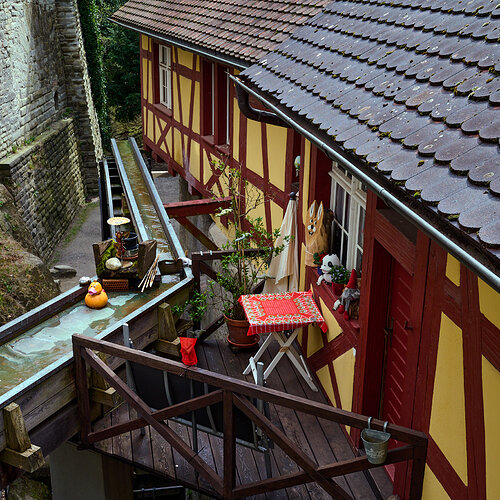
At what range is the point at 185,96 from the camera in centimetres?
1066

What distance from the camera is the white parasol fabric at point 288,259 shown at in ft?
20.4

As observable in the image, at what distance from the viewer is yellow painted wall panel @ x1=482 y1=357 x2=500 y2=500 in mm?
2908

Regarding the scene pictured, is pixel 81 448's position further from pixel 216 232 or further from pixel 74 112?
pixel 74 112

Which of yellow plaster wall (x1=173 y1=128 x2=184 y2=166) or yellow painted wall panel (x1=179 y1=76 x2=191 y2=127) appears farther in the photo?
yellow plaster wall (x1=173 y1=128 x2=184 y2=166)

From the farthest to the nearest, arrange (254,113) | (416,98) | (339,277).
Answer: (254,113) → (339,277) → (416,98)

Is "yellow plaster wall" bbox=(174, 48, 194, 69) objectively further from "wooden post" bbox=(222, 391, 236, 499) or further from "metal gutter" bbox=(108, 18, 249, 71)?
"wooden post" bbox=(222, 391, 236, 499)

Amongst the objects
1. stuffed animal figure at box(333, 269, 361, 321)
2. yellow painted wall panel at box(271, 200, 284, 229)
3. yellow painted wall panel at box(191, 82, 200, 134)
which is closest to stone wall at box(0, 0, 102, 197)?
yellow painted wall panel at box(191, 82, 200, 134)

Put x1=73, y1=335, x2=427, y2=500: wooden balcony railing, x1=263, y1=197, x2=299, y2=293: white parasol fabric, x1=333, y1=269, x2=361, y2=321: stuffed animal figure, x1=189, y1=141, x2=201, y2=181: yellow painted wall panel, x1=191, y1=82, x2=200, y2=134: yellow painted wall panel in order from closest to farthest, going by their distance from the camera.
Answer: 1. x1=73, y1=335, x2=427, y2=500: wooden balcony railing
2. x1=333, y1=269, x2=361, y2=321: stuffed animal figure
3. x1=263, y1=197, x2=299, y2=293: white parasol fabric
4. x1=191, y1=82, x2=200, y2=134: yellow painted wall panel
5. x1=189, y1=141, x2=201, y2=181: yellow painted wall panel

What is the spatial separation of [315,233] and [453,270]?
7.78 feet

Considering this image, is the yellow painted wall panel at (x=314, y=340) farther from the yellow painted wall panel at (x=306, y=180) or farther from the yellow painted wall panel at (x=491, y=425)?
the yellow painted wall panel at (x=491, y=425)

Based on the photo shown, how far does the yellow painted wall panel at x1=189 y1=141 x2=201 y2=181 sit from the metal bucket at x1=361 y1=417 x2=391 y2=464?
7.19m

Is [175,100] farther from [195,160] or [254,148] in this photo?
[254,148]

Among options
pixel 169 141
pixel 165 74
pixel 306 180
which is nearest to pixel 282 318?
pixel 306 180

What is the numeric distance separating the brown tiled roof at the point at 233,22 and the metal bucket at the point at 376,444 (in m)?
4.13
